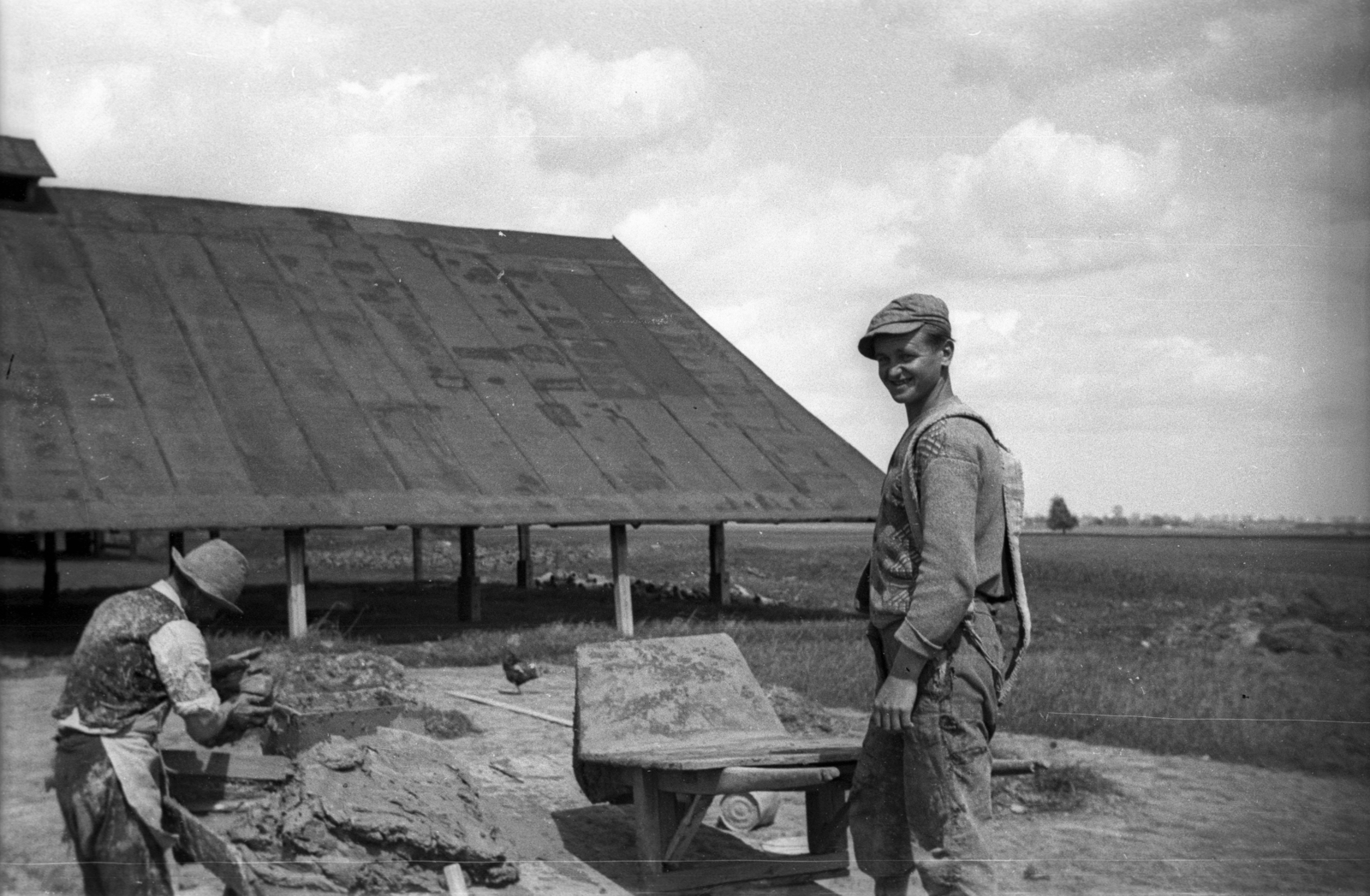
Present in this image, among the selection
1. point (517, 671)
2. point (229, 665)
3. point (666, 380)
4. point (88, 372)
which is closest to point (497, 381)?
point (666, 380)

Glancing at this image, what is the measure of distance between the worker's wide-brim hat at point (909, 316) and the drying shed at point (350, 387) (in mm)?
10131

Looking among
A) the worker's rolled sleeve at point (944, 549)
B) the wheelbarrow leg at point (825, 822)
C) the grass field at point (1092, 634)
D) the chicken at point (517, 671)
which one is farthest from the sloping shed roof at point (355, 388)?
the worker's rolled sleeve at point (944, 549)

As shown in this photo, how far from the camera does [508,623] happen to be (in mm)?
17750

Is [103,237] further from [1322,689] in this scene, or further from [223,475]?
[1322,689]

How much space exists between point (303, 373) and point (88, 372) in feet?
8.26

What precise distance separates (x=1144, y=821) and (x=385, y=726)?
5.00 m

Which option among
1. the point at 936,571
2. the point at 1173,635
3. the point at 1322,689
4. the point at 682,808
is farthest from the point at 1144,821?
the point at 1173,635

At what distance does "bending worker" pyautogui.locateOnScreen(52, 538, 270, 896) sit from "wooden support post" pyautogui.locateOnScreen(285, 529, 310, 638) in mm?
9432

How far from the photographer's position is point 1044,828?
810 centimetres

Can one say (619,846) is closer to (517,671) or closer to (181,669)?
(181,669)

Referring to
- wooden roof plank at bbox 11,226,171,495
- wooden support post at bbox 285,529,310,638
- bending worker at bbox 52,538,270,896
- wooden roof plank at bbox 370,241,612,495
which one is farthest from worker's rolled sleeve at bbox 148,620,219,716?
wooden roof plank at bbox 370,241,612,495

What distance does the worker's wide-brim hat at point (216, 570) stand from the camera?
17.4 ft

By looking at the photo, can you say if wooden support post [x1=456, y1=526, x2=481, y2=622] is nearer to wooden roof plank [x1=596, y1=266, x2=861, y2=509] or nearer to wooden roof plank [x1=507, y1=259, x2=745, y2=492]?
wooden roof plank [x1=507, y1=259, x2=745, y2=492]

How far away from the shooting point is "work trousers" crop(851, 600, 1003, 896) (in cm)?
459
